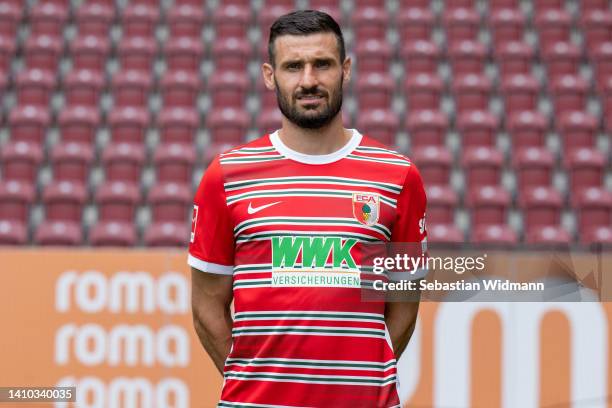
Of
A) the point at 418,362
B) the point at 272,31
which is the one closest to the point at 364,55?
the point at 418,362

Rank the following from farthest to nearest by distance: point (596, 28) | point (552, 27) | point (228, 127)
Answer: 1. point (552, 27)
2. point (596, 28)
3. point (228, 127)

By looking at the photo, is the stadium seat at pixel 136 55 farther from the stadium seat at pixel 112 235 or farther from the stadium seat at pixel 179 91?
the stadium seat at pixel 112 235

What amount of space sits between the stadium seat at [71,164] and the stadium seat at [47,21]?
1.94 m

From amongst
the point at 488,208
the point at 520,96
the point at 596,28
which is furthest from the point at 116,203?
the point at 596,28

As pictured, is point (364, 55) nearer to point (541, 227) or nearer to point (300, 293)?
point (541, 227)

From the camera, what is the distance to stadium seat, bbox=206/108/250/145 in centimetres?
779

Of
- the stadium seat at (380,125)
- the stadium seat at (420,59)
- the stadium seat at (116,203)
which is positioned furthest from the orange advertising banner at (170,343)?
the stadium seat at (420,59)

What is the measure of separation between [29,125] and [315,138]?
259 inches

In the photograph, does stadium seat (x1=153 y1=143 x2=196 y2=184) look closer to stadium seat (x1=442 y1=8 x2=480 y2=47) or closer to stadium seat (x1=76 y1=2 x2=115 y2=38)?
stadium seat (x1=76 y1=2 x2=115 y2=38)

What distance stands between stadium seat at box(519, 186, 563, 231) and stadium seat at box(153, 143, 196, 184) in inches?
111

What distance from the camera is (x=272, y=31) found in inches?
70.8

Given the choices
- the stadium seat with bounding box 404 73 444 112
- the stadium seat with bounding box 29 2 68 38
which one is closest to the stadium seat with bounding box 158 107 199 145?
the stadium seat with bounding box 29 2 68 38

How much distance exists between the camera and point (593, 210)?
715 cm

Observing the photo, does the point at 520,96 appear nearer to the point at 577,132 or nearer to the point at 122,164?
the point at 577,132
